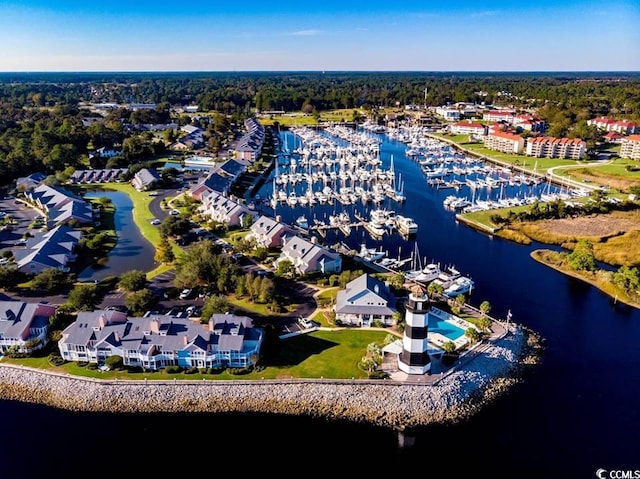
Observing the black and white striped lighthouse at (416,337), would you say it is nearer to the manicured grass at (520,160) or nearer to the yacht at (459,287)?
the yacht at (459,287)

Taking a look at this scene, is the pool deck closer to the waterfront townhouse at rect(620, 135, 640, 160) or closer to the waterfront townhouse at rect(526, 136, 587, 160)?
the waterfront townhouse at rect(526, 136, 587, 160)

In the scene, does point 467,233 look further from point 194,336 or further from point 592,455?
point 194,336

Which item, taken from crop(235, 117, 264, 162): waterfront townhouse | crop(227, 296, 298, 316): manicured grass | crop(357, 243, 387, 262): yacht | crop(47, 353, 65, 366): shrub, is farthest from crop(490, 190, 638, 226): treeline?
crop(47, 353, 65, 366): shrub

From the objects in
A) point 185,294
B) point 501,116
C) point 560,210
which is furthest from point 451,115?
point 185,294

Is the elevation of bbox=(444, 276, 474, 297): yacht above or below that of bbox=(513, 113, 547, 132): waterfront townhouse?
below

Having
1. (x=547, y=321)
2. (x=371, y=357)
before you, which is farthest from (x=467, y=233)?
(x=371, y=357)

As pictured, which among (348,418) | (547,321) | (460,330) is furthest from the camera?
(547,321)
